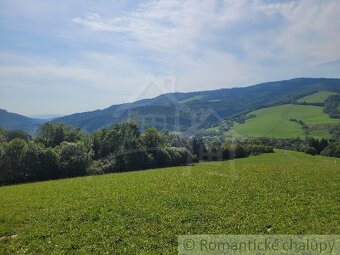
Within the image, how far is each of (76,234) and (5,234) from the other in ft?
15.6

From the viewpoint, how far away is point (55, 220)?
22.9m

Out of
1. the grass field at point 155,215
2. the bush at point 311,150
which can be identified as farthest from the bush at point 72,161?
the bush at point 311,150

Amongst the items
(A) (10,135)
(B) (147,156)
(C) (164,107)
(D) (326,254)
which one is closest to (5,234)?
(D) (326,254)

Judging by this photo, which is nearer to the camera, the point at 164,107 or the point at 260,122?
the point at 164,107

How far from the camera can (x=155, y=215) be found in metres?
23.0

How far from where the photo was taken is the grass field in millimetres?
18484

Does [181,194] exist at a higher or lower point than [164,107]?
lower

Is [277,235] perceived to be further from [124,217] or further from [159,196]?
[159,196]

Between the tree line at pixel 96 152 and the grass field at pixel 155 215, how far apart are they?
27572 mm

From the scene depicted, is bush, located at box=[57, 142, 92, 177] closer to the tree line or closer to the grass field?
the tree line

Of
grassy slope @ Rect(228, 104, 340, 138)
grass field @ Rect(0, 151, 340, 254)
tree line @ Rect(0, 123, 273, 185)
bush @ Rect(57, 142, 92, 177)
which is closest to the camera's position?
grass field @ Rect(0, 151, 340, 254)

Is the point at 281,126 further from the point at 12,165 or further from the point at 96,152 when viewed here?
the point at 12,165

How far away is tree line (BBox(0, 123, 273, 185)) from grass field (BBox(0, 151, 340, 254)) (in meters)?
27.6

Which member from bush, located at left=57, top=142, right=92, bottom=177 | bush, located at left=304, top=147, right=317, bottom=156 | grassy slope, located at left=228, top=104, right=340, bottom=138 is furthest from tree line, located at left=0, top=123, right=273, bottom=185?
grassy slope, located at left=228, top=104, right=340, bottom=138
